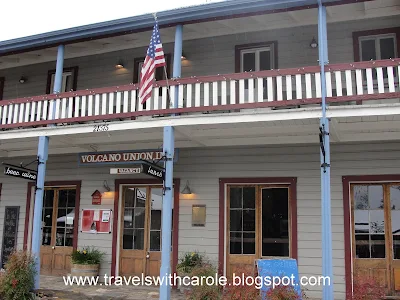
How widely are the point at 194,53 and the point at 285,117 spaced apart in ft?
14.3

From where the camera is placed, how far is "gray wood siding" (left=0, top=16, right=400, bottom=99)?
10.7m

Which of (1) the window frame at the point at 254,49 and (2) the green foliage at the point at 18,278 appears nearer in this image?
(2) the green foliage at the point at 18,278

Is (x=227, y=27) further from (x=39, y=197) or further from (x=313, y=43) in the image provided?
(x=39, y=197)

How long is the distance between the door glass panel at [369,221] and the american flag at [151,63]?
5.34 meters

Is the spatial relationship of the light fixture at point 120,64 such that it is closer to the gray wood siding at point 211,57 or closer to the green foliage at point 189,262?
the gray wood siding at point 211,57

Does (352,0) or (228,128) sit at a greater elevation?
(352,0)

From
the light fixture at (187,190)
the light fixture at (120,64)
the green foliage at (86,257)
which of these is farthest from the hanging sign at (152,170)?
the light fixture at (120,64)

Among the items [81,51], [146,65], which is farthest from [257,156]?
[81,51]

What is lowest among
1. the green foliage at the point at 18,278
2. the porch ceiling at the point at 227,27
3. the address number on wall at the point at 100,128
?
the green foliage at the point at 18,278

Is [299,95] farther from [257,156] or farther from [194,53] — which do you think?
[194,53]

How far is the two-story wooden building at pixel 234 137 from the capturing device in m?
9.27

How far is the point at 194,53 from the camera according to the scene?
1205cm

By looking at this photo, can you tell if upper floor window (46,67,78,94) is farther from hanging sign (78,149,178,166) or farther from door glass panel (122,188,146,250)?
door glass panel (122,188,146,250)

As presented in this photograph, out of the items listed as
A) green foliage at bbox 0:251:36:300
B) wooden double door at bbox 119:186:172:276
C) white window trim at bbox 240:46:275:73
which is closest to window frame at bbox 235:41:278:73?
white window trim at bbox 240:46:275:73
